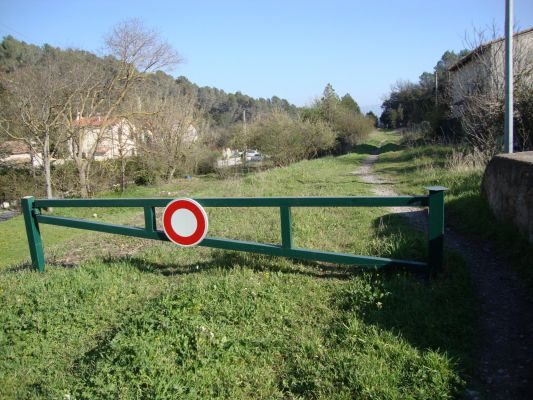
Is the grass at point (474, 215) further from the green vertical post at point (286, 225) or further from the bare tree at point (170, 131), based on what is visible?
the bare tree at point (170, 131)

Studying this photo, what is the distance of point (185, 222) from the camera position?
15.5 feet

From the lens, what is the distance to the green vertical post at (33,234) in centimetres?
579

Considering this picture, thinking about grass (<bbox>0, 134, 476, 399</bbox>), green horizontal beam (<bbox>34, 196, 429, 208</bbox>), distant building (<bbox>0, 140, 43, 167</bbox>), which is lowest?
grass (<bbox>0, 134, 476, 399</bbox>)

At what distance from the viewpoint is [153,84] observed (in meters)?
30.3

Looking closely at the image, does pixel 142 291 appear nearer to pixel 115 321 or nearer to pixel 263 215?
pixel 115 321

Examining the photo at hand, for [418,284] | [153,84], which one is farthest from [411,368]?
[153,84]

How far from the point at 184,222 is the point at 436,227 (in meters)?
2.65

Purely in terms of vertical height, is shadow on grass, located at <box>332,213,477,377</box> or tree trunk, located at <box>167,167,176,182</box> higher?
tree trunk, located at <box>167,167,176,182</box>

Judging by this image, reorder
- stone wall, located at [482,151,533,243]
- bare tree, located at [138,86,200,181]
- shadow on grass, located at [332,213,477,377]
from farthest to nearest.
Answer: bare tree, located at [138,86,200,181] < stone wall, located at [482,151,533,243] < shadow on grass, located at [332,213,477,377]

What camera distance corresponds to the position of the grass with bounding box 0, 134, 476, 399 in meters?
3.02

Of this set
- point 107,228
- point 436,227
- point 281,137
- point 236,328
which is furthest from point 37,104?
point 436,227

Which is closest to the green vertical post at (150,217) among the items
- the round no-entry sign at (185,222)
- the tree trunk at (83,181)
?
the round no-entry sign at (185,222)

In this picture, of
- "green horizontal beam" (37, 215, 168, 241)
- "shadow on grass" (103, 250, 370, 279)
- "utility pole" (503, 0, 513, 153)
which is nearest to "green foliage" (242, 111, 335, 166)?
"utility pole" (503, 0, 513, 153)

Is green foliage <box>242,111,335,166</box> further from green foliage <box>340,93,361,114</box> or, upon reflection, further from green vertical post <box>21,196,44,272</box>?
green vertical post <box>21,196,44,272</box>
